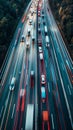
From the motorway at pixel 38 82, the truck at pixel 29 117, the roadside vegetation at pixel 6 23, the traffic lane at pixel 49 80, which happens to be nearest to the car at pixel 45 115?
the motorway at pixel 38 82

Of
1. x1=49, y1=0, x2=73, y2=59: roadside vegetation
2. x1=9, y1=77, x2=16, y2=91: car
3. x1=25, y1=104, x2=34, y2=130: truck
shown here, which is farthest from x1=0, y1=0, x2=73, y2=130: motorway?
x1=49, y1=0, x2=73, y2=59: roadside vegetation

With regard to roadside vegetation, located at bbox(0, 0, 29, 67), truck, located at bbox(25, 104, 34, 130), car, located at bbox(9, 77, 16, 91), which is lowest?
truck, located at bbox(25, 104, 34, 130)

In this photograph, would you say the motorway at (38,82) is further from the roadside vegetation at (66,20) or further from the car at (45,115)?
the roadside vegetation at (66,20)

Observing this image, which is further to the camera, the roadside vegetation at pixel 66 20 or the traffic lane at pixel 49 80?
the roadside vegetation at pixel 66 20

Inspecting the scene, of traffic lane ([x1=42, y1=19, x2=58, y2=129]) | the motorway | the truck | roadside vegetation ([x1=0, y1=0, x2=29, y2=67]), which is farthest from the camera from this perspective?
roadside vegetation ([x1=0, y1=0, x2=29, y2=67])

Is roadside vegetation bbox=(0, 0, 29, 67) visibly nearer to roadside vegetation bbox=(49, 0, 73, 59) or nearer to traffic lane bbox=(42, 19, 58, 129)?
traffic lane bbox=(42, 19, 58, 129)

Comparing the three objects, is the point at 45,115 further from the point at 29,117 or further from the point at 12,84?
the point at 12,84

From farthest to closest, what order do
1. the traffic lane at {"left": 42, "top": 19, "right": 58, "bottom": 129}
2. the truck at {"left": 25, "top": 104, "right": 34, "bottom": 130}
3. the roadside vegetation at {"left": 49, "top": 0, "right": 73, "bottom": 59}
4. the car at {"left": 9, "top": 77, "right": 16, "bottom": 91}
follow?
the roadside vegetation at {"left": 49, "top": 0, "right": 73, "bottom": 59}
the car at {"left": 9, "top": 77, "right": 16, "bottom": 91}
the traffic lane at {"left": 42, "top": 19, "right": 58, "bottom": 129}
the truck at {"left": 25, "top": 104, "right": 34, "bottom": 130}

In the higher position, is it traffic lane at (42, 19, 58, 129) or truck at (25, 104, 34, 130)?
traffic lane at (42, 19, 58, 129)
